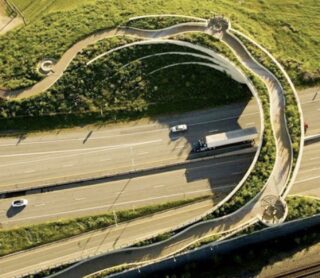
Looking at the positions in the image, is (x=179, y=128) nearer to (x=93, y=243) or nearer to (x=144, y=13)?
(x=93, y=243)

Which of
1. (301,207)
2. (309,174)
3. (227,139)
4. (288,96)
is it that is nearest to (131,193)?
(227,139)

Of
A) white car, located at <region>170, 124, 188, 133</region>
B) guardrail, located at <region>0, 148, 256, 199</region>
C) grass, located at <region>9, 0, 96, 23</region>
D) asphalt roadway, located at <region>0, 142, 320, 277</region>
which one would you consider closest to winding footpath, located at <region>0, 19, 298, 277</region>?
asphalt roadway, located at <region>0, 142, 320, 277</region>

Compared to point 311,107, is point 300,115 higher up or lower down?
lower down

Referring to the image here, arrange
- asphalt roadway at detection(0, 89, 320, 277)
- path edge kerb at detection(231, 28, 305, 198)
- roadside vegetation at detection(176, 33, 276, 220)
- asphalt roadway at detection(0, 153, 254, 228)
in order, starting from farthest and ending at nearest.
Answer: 1. asphalt roadway at detection(0, 153, 254, 228)
2. path edge kerb at detection(231, 28, 305, 198)
3. roadside vegetation at detection(176, 33, 276, 220)
4. asphalt roadway at detection(0, 89, 320, 277)

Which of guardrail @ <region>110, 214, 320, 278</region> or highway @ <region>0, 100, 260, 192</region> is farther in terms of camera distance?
highway @ <region>0, 100, 260, 192</region>

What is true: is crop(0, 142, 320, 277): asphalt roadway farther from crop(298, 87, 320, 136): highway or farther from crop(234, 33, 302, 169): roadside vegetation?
crop(298, 87, 320, 136): highway

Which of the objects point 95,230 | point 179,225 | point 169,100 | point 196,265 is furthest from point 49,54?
point 196,265
